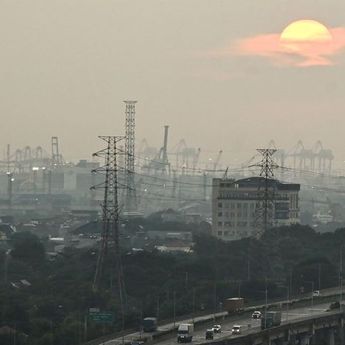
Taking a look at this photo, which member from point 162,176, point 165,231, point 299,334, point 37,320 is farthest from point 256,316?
point 162,176

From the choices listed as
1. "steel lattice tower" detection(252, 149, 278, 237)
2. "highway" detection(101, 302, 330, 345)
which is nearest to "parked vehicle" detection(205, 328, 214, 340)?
"highway" detection(101, 302, 330, 345)

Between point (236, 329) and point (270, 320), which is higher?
point (270, 320)

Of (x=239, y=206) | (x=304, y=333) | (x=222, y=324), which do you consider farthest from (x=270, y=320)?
(x=239, y=206)

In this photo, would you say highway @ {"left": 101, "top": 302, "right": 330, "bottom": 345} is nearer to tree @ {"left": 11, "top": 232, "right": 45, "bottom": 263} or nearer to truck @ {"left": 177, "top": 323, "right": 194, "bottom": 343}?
truck @ {"left": 177, "top": 323, "right": 194, "bottom": 343}

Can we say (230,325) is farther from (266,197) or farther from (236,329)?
(266,197)

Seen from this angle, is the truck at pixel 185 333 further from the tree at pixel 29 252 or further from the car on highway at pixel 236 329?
the tree at pixel 29 252

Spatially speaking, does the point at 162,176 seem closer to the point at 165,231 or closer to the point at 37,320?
the point at 165,231
